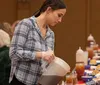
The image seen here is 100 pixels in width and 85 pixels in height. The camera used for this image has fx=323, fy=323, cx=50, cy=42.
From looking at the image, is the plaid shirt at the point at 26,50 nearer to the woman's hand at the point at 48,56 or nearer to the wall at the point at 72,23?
the woman's hand at the point at 48,56

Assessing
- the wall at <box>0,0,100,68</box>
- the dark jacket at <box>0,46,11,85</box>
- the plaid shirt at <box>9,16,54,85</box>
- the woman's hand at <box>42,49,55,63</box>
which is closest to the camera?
the woman's hand at <box>42,49,55,63</box>

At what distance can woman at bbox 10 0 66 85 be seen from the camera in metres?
2.41

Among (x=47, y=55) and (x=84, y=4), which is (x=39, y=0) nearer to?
(x=84, y=4)

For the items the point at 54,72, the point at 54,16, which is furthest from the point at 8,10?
the point at 54,72

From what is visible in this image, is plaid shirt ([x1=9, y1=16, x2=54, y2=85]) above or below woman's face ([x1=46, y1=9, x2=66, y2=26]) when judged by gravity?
below

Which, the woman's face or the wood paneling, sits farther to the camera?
the wood paneling

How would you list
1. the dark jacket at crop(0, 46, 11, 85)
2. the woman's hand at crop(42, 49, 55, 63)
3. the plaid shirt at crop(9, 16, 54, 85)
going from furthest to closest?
1. the dark jacket at crop(0, 46, 11, 85)
2. the plaid shirt at crop(9, 16, 54, 85)
3. the woman's hand at crop(42, 49, 55, 63)

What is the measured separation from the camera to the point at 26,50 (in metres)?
2.44

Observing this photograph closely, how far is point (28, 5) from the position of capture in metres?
7.52

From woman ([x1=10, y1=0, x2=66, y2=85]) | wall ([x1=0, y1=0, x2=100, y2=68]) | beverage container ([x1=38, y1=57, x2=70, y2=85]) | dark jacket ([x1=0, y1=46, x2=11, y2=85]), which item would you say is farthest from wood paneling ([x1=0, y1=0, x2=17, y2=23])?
beverage container ([x1=38, y1=57, x2=70, y2=85])

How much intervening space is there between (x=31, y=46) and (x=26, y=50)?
0.16 feet

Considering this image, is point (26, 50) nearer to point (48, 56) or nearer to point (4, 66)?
point (48, 56)

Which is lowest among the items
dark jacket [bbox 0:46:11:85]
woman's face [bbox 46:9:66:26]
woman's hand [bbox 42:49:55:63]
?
dark jacket [bbox 0:46:11:85]

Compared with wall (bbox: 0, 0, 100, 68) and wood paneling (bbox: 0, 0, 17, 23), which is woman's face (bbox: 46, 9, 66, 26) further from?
wood paneling (bbox: 0, 0, 17, 23)
